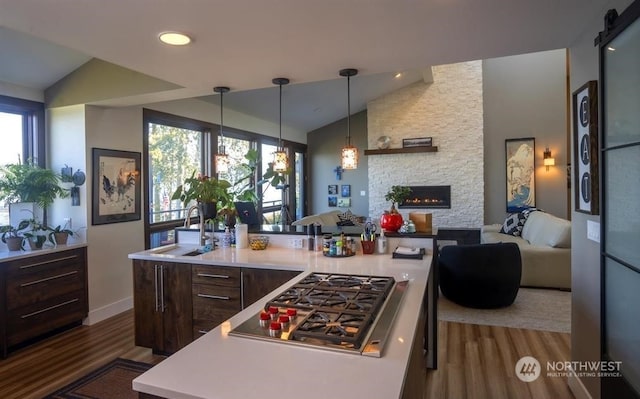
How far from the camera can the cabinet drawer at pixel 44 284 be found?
3.16 m

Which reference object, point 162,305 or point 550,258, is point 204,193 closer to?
point 162,305

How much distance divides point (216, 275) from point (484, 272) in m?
2.84

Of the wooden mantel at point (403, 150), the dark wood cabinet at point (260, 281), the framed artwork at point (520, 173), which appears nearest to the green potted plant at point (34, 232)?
the dark wood cabinet at point (260, 281)

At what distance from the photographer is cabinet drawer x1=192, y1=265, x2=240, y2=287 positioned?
270cm

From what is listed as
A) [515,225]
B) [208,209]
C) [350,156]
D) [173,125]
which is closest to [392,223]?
[350,156]

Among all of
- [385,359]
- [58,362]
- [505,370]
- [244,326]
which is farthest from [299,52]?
[58,362]

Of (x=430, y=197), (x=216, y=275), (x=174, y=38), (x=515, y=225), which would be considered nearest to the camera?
(x=174, y=38)

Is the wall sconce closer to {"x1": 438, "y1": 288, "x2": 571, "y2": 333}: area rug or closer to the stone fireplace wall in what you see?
the stone fireplace wall

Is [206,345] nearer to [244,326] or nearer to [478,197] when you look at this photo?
[244,326]

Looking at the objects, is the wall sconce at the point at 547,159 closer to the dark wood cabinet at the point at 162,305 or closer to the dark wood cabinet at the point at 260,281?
the dark wood cabinet at the point at 260,281

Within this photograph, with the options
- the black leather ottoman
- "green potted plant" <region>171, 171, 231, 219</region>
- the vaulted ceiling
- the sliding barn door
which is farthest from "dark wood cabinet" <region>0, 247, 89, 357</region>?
the sliding barn door

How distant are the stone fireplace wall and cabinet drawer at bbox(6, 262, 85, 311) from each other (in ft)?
18.9

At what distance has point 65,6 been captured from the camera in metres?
1.85

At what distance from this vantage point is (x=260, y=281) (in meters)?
2.62
